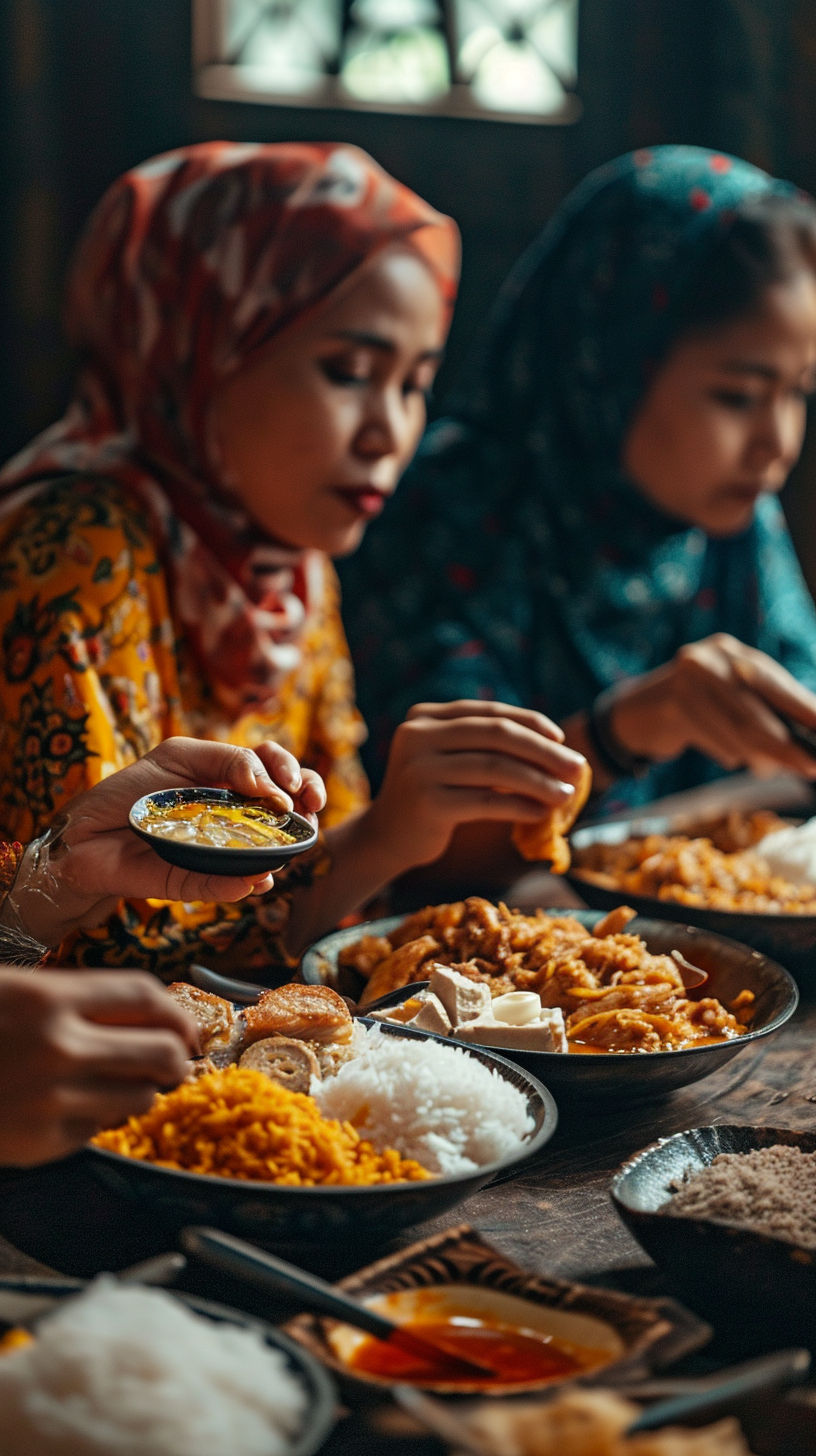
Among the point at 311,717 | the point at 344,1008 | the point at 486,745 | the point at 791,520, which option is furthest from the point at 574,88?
the point at 344,1008

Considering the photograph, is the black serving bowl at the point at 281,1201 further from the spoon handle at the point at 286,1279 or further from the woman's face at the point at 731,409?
the woman's face at the point at 731,409

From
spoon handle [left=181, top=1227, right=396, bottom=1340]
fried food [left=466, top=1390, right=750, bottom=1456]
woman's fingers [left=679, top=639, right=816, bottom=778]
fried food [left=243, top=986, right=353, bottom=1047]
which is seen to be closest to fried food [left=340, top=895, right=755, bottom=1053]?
fried food [left=243, top=986, right=353, bottom=1047]

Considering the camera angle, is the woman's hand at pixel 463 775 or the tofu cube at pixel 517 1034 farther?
the woman's hand at pixel 463 775

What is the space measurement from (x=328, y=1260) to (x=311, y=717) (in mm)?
1752

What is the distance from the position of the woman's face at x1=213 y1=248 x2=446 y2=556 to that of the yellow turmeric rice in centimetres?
137

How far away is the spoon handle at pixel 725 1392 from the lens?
2.42ft

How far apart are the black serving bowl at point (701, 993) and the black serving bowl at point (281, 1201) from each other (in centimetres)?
24

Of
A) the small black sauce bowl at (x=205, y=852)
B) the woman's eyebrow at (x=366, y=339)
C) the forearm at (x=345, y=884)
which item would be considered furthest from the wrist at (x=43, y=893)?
the woman's eyebrow at (x=366, y=339)

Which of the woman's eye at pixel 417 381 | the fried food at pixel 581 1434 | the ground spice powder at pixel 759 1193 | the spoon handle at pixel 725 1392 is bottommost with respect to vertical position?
the ground spice powder at pixel 759 1193

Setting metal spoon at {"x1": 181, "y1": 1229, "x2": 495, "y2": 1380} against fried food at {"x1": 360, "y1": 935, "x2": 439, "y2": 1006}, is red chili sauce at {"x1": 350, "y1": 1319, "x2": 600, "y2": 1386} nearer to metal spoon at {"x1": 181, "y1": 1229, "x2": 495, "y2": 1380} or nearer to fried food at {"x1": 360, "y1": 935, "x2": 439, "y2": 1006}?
metal spoon at {"x1": 181, "y1": 1229, "x2": 495, "y2": 1380}

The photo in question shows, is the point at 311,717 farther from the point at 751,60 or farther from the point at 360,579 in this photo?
the point at 751,60

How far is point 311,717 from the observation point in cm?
280

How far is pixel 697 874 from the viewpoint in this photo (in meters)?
2.07

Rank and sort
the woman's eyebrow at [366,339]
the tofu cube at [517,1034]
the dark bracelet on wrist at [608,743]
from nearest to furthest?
the tofu cube at [517,1034]
the woman's eyebrow at [366,339]
the dark bracelet on wrist at [608,743]
